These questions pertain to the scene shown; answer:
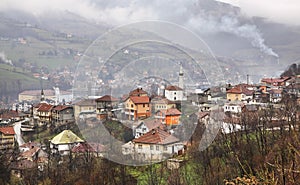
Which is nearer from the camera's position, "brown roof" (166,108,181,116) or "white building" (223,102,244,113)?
"brown roof" (166,108,181,116)

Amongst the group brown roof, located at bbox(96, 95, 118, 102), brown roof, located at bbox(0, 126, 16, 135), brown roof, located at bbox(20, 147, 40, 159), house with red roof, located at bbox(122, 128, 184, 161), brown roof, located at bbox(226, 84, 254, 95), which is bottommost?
brown roof, located at bbox(20, 147, 40, 159)

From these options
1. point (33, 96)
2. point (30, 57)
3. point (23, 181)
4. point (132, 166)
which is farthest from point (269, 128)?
point (30, 57)

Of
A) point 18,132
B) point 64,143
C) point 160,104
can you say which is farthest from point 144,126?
point 18,132

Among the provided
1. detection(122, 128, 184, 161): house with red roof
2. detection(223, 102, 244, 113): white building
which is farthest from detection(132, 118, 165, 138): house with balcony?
detection(223, 102, 244, 113): white building

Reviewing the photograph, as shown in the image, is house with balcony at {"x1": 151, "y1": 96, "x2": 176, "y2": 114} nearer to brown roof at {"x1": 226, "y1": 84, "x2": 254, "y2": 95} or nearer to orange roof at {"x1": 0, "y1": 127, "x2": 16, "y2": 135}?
brown roof at {"x1": 226, "y1": 84, "x2": 254, "y2": 95}

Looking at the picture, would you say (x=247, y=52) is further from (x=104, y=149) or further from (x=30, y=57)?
(x=30, y=57)

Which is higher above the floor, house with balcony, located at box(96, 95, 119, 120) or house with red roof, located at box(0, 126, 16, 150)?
house with balcony, located at box(96, 95, 119, 120)

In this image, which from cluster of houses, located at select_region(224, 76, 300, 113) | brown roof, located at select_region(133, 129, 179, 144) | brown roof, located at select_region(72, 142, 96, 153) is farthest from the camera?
cluster of houses, located at select_region(224, 76, 300, 113)
